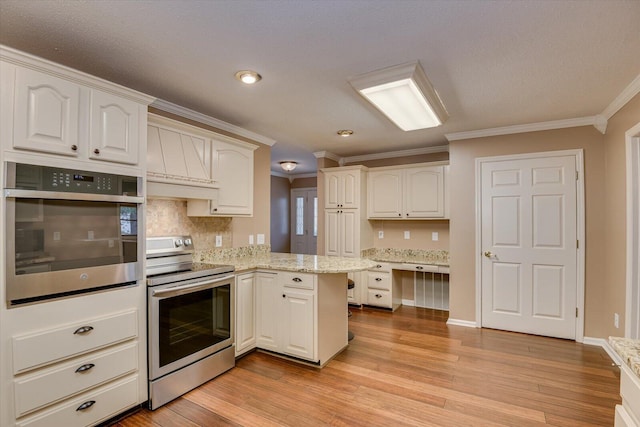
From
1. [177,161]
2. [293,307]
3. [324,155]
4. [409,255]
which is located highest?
[324,155]

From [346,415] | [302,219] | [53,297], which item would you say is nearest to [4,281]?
[53,297]

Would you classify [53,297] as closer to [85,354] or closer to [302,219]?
[85,354]

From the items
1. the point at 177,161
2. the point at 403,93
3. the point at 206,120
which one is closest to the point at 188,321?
the point at 177,161

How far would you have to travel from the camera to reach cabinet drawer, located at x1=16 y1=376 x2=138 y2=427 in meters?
1.75

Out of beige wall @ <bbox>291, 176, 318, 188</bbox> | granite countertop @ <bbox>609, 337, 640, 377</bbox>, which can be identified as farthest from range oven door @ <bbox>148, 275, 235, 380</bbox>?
beige wall @ <bbox>291, 176, 318, 188</bbox>

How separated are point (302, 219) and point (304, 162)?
2008mm

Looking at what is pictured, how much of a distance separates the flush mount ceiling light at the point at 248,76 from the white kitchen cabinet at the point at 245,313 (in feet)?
5.56

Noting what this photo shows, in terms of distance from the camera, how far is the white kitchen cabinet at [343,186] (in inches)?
193

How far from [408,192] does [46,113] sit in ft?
13.5

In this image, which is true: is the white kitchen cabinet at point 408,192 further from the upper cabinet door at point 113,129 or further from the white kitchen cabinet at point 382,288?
the upper cabinet door at point 113,129

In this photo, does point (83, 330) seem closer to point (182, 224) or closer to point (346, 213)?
point (182, 224)

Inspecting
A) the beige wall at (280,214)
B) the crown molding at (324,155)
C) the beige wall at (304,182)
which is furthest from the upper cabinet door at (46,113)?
the beige wall at (304,182)

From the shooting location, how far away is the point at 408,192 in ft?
15.5

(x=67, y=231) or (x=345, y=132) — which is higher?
(x=345, y=132)
